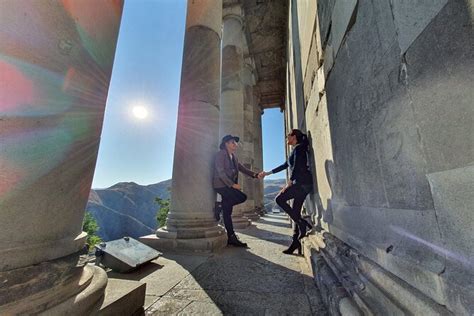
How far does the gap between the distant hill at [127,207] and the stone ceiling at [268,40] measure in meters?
44.1

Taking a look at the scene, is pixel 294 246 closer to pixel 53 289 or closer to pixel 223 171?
pixel 223 171

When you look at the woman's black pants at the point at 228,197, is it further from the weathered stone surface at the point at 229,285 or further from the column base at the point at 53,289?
the column base at the point at 53,289

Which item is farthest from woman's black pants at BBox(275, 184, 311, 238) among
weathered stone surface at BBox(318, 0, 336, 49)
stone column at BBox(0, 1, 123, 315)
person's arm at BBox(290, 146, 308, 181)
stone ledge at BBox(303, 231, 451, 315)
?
stone column at BBox(0, 1, 123, 315)

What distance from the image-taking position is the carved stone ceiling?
443 inches

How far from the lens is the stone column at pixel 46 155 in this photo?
3.96 feet

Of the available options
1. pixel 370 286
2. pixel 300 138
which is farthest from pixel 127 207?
pixel 370 286

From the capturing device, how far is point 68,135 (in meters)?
1.51

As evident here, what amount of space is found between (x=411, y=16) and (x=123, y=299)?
2.37 meters

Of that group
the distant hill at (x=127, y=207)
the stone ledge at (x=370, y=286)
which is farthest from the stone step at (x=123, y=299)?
the distant hill at (x=127, y=207)

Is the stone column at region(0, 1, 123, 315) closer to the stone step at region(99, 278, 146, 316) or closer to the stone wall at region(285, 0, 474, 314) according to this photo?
the stone step at region(99, 278, 146, 316)

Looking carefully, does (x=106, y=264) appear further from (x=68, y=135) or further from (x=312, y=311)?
(x=312, y=311)

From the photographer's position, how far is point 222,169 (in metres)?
4.25

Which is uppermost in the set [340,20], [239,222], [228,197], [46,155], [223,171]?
[340,20]

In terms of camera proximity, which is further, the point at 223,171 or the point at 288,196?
the point at 223,171
